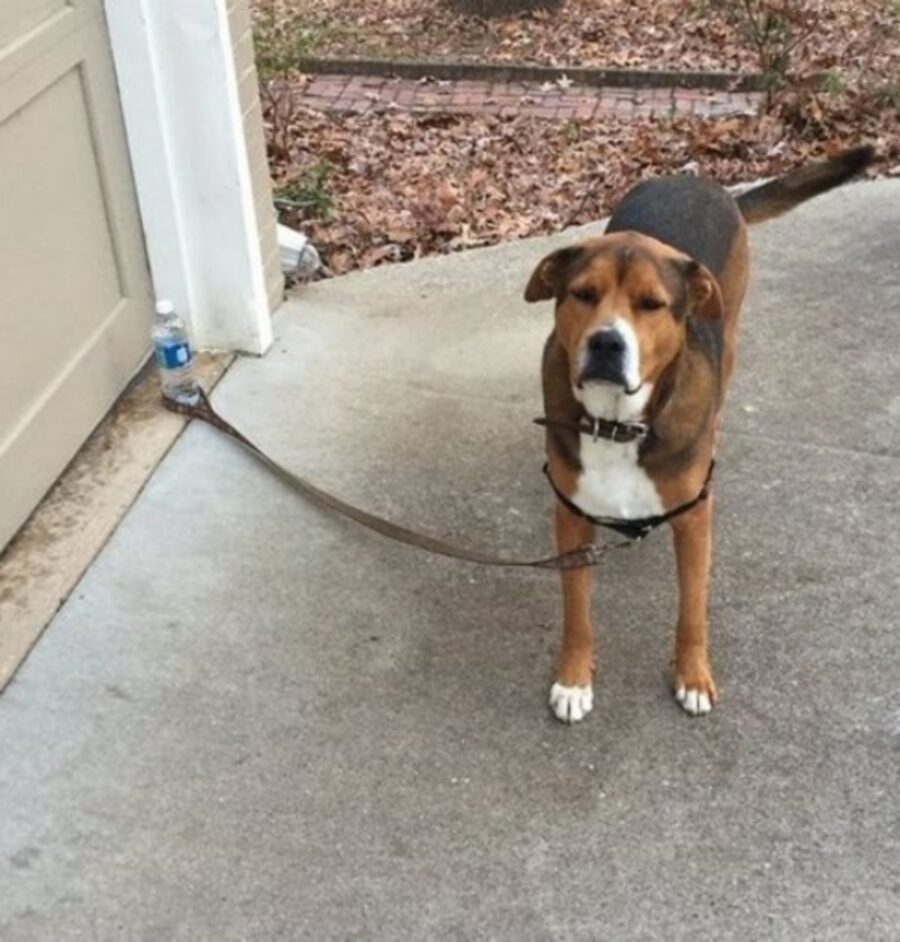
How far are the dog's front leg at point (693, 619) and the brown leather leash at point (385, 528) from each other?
8.0 inches

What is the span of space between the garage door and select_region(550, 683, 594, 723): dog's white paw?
166 centimetres

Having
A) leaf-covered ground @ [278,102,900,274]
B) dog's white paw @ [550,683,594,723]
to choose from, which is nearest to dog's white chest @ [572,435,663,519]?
dog's white paw @ [550,683,594,723]

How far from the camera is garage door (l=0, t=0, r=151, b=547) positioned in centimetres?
377

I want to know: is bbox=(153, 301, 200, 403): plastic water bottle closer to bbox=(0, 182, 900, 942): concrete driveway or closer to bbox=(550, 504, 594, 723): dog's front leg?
bbox=(0, 182, 900, 942): concrete driveway

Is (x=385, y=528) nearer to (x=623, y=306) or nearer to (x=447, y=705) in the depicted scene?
(x=447, y=705)

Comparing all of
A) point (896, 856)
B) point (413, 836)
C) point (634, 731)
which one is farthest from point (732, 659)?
point (413, 836)

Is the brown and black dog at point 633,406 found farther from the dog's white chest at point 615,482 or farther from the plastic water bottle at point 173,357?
the plastic water bottle at point 173,357

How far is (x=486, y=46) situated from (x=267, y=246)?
538cm

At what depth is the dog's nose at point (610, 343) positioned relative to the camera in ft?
8.64

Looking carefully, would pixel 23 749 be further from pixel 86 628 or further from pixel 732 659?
pixel 732 659

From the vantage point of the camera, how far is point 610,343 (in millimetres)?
2633

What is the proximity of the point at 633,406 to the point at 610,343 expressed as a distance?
30 centimetres

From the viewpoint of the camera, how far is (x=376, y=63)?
9.08m

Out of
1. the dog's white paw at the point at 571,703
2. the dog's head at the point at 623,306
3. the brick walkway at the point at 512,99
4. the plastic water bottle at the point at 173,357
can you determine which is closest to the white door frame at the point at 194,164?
the plastic water bottle at the point at 173,357
